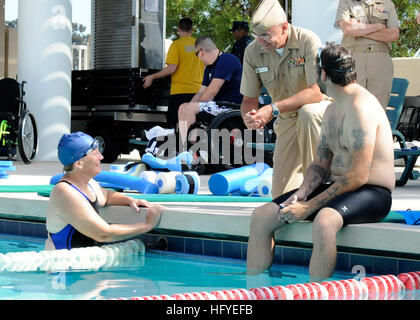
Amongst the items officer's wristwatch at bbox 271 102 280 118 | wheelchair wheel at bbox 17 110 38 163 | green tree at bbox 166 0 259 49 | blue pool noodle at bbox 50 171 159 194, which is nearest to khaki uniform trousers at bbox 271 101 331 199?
officer's wristwatch at bbox 271 102 280 118

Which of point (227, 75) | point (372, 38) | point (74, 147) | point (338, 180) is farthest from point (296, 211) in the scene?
point (227, 75)

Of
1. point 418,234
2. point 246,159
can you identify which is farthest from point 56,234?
point 246,159

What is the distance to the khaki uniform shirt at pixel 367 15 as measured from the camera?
298 inches

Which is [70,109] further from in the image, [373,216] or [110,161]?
[373,216]

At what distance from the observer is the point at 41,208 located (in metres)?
6.14

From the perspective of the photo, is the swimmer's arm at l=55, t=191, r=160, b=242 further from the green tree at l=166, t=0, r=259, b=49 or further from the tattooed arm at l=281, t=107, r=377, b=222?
the green tree at l=166, t=0, r=259, b=49

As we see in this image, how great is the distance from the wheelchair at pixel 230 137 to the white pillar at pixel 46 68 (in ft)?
13.2

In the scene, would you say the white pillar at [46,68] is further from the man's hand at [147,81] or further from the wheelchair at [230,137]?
the wheelchair at [230,137]

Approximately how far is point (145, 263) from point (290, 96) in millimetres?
1507

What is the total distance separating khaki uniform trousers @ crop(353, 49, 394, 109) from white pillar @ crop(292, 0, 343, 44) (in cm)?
172

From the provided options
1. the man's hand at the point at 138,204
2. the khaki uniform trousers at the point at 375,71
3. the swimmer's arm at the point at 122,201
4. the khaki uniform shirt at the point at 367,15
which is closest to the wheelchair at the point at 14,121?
the khaki uniform shirt at the point at 367,15

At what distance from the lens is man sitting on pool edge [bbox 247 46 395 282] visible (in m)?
4.24

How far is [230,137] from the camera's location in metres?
9.68

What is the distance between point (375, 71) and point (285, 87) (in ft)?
6.63
